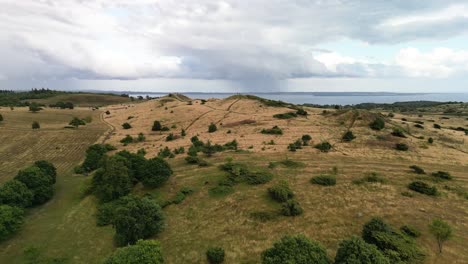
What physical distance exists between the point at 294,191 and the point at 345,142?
2762 cm

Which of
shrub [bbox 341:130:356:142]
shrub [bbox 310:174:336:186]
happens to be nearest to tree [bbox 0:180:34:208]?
shrub [bbox 310:174:336:186]

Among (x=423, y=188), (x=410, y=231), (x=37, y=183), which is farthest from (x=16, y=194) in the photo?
(x=423, y=188)

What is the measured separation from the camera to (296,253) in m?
21.0

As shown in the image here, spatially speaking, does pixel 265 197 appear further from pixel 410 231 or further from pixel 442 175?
pixel 442 175

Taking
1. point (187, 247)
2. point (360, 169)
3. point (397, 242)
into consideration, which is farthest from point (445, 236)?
point (187, 247)

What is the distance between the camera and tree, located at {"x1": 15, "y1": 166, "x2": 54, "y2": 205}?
39.0 meters

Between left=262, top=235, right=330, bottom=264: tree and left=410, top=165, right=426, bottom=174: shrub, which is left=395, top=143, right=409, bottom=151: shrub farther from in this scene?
left=262, top=235, right=330, bottom=264: tree

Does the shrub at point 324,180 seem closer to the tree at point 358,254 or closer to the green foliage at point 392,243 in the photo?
the green foliage at point 392,243

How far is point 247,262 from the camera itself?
83.8ft

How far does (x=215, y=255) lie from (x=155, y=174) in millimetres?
19429

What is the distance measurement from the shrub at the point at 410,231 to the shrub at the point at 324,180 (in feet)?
37.4

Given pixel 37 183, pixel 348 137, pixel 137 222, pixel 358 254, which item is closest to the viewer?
pixel 358 254

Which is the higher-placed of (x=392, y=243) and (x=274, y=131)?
(x=274, y=131)

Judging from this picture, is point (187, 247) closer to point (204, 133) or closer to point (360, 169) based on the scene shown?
point (360, 169)
